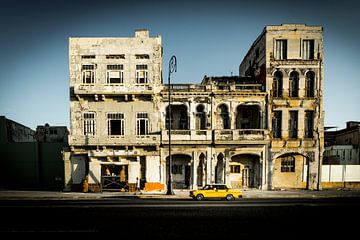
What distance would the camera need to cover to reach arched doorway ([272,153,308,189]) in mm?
25125

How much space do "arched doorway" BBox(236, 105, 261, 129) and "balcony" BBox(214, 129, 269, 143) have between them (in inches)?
69.2

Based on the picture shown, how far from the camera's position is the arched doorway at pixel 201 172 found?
2455cm

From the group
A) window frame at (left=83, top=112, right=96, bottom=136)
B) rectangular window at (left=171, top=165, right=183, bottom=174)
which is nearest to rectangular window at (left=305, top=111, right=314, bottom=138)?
rectangular window at (left=171, top=165, right=183, bottom=174)

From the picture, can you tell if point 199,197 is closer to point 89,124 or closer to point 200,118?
point 200,118

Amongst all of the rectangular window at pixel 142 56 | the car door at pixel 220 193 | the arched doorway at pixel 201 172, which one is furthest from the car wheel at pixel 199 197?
the rectangular window at pixel 142 56

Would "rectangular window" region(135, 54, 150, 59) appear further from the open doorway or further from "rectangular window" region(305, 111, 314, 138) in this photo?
"rectangular window" region(305, 111, 314, 138)

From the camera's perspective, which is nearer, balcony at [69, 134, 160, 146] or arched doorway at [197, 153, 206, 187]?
balcony at [69, 134, 160, 146]

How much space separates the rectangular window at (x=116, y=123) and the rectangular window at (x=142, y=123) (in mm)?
1685

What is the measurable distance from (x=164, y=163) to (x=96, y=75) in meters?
11.7

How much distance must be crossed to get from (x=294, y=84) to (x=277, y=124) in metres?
4.76

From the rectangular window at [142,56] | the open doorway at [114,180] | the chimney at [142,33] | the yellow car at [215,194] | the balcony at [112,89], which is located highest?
the chimney at [142,33]

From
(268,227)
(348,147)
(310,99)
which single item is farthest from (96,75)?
(348,147)

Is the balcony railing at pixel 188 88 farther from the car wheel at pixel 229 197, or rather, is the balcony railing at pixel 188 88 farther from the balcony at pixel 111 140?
the car wheel at pixel 229 197

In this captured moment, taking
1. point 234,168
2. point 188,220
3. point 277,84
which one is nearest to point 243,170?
point 234,168
